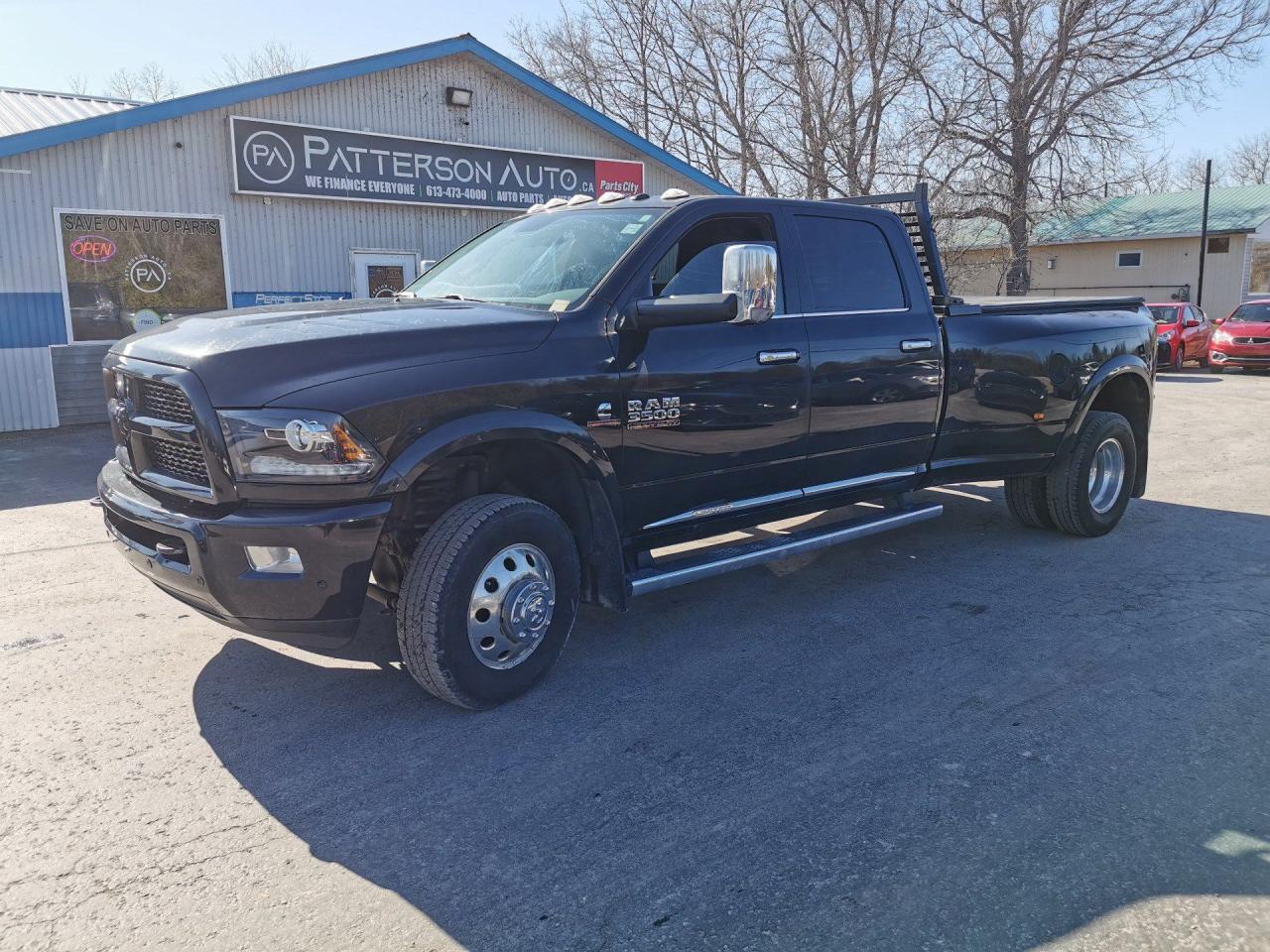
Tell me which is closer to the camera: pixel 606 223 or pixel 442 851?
pixel 442 851

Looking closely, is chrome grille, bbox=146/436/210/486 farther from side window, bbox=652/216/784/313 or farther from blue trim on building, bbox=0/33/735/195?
blue trim on building, bbox=0/33/735/195

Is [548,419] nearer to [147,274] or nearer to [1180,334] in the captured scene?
[147,274]

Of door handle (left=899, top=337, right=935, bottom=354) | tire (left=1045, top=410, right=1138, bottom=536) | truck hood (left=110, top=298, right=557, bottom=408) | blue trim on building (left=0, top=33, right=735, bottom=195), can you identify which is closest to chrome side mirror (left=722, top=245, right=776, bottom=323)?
truck hood (left=110, top=298, right=557, bottom=408)

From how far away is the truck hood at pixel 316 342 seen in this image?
3.31m

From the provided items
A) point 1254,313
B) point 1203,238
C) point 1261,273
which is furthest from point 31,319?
point 1261,273

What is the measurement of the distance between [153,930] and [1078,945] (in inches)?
93.8

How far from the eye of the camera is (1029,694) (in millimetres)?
4020

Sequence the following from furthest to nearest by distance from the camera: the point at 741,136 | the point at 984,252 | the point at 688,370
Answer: the point at 984,252 < the point at 741,136 < the point at 688,370

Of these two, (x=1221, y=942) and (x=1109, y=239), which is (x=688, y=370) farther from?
(x=1109, y=239)

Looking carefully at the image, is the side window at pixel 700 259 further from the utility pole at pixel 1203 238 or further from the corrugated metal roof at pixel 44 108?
the utility pole at pixel 1203 238

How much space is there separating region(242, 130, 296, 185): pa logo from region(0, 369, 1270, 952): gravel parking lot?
8899 mm

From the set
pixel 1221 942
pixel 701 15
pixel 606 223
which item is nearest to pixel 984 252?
pixel 701 15

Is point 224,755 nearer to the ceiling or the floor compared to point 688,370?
nearer to the floor

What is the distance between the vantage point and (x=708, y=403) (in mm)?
4418
